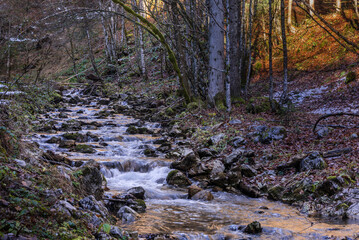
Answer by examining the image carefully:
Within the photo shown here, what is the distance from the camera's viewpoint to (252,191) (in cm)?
607

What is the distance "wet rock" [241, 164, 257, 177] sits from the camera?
22.1 feet

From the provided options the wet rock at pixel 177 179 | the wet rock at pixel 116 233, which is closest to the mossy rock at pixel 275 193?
the wet rock at pixel 177 179

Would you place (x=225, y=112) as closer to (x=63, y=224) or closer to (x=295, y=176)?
(x=295, y=176)

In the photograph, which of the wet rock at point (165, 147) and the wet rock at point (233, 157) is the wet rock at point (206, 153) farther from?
the wet rock at point (165, 147)

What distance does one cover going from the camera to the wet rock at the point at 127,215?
4410mm

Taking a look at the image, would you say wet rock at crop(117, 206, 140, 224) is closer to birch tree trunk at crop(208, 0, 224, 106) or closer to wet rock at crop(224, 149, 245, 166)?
wet rock at crop(224, 149, 245, 166)

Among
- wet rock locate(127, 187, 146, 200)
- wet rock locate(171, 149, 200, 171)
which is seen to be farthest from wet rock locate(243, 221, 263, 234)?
wet rock locate(171, 149, 200, 171)

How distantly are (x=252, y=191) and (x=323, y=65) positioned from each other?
13049 mm

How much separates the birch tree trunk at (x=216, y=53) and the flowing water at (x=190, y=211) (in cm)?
430

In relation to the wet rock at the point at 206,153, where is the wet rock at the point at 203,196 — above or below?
below

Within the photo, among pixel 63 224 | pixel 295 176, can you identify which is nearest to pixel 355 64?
pixel 295 176

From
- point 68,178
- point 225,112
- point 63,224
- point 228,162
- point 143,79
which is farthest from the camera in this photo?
point 143,79

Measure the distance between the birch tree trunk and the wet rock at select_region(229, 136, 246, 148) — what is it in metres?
3.61

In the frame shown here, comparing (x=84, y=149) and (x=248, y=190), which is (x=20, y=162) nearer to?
(x=248, y=190)
